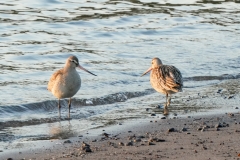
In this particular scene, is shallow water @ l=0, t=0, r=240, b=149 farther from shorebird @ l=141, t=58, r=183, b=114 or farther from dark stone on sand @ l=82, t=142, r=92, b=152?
dark stone on sand @ l=82, t=142, r=92, b=152

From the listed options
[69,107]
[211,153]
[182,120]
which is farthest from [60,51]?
[211,153]

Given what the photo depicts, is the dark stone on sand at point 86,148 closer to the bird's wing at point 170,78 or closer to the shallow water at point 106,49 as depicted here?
the shallow water at point 106,49

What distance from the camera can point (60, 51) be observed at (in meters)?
15.5

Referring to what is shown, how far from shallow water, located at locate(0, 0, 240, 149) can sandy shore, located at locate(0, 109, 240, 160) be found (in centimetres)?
88

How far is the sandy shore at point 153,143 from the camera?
732 centimetres

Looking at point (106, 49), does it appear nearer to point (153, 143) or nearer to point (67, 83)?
point (67, 83)

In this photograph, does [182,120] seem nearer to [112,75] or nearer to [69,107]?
[69,107]

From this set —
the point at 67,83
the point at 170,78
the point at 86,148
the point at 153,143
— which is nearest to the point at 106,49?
the point at 67,83

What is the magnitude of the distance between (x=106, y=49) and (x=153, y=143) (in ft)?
27.4

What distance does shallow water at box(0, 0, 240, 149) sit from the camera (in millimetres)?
11164

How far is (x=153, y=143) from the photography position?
784cm

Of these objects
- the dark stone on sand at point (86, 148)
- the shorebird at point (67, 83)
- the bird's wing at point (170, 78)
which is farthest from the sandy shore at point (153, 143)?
the shorebird at point (67, 83)

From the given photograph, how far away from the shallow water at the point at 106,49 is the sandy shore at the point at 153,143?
34.4 inches

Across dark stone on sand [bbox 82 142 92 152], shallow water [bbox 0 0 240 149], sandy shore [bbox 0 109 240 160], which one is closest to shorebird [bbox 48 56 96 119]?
shallow water [bbox 0 0 240 149]
